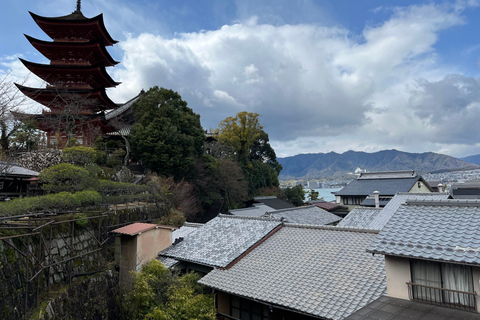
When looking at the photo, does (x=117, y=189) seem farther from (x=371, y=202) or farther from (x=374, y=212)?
(x=371, y=202)

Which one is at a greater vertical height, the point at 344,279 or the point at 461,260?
the point at 461,260

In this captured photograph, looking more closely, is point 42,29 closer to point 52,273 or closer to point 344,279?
point 52,273

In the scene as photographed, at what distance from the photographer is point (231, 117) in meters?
38.6

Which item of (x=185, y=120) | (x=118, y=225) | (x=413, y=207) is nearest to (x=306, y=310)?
(x=413, y=207)

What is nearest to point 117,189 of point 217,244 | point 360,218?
point 217,244

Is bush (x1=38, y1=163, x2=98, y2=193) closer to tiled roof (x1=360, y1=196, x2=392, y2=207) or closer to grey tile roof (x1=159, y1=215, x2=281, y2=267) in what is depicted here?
grey tile roof (x1=159, y1=215, x2=281, y2=267)

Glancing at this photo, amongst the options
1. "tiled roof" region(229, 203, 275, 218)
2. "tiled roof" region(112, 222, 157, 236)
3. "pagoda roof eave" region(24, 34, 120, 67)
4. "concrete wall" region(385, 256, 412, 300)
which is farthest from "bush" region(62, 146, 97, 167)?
"concrete wall" region(385, 256, 412, 300)

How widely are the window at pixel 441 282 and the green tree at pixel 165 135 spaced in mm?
19615

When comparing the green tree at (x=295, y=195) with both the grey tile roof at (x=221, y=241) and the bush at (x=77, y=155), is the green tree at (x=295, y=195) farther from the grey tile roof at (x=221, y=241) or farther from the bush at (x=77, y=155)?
the bush at (x=77, y=155)

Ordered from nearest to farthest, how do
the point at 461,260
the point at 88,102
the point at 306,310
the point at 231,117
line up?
the point at 461,260
the point at 306,310
the point at 88,102
the point at 231,117

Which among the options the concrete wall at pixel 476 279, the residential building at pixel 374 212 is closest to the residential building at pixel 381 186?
the residential building at pixel 374 212

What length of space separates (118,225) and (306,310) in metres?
9.94

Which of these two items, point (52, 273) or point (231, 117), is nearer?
point (52, 273)

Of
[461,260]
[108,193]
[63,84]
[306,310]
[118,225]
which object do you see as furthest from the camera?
[63,84]
